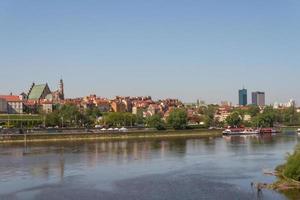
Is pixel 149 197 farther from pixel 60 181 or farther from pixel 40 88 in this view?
pixel 40 88

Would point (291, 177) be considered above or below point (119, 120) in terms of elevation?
below

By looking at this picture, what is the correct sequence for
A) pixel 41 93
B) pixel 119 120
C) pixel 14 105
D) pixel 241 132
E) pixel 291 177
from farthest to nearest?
1. pixel 41 93
2. pixel 14 105
3. pixel 119 120
4. pixel 241 132
5. pixel 291 177

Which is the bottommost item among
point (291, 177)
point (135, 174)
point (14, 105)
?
point (135, 174)

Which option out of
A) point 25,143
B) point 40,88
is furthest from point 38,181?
point 40,88

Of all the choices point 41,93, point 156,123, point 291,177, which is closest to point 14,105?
point 41,93

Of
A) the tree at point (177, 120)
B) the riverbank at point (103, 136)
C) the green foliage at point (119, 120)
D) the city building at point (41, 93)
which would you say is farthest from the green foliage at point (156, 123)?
the city building at point (41, 93)

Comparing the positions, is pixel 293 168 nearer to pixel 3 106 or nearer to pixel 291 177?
pixel 291 177

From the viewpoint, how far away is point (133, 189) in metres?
29.9

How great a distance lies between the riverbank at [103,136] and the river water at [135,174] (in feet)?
53.2

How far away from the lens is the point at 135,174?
35906mm

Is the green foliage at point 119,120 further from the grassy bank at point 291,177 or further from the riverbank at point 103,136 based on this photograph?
the grassy bank at point 291,177

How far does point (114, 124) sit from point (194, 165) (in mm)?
62748

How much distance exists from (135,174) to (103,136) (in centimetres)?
4110

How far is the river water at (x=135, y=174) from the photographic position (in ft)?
93.0
